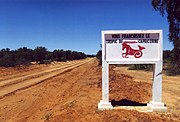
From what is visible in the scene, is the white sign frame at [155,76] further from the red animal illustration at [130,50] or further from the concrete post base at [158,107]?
the red animal illustration at [130,50]

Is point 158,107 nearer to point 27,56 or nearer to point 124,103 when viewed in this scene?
point 124,103

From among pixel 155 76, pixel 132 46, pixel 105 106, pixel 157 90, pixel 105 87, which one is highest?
pixel 132 46

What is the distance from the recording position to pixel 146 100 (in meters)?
13.3

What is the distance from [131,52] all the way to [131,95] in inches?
148

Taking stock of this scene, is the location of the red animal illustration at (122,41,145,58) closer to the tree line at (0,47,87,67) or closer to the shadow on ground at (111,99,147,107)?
the shadow on ground at (111,99,147,107)

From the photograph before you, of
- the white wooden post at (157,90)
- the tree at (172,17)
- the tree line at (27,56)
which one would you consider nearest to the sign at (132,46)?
the white wooden post at (157,90)

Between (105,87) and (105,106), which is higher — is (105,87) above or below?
above

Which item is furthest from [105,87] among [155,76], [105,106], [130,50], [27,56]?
[27,56]

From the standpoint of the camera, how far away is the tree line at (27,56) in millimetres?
56266

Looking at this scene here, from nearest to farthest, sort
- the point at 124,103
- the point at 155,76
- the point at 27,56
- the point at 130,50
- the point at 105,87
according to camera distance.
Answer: the point at 130,50
the point at 105,87
the point at 155,76
the point at 124,103
the point at 27,56

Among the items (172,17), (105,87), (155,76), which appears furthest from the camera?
(172,17)

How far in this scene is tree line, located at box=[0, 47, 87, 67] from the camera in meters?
56.3

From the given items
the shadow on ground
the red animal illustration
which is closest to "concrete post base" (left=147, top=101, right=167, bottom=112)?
the shadow on ground

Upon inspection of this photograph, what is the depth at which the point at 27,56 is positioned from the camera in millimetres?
83562
